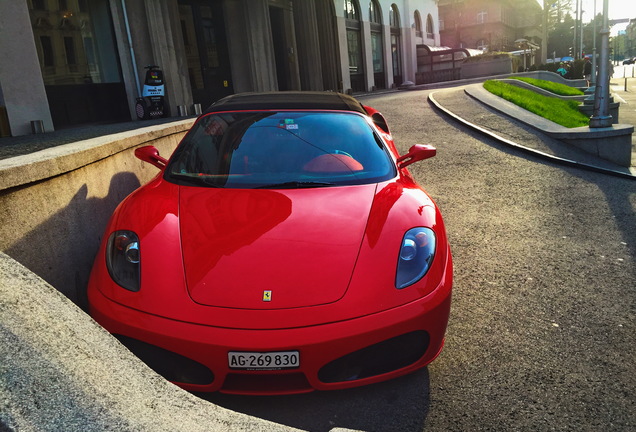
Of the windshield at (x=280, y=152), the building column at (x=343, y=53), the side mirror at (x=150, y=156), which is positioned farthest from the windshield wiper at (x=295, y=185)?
the building column at (x=343, y=53)

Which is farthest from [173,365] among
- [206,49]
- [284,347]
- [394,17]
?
[394,17]

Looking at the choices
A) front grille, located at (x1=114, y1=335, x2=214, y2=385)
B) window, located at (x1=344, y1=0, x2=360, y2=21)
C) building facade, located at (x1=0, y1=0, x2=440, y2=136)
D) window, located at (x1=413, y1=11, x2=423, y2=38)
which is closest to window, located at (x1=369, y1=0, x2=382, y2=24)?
window, located at (x1=344, y1=0, x2=360, y2=21)

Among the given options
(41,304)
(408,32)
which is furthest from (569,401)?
(408,32)

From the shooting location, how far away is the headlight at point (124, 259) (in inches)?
112

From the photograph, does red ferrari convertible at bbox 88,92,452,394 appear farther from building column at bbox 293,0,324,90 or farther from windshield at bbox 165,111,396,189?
building column at bbox 293,0,324,90

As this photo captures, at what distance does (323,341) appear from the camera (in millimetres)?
2484

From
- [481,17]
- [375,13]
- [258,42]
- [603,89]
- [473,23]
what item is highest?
[481,17]

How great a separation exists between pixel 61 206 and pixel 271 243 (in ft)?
5.62

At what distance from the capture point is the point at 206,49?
17453 mm

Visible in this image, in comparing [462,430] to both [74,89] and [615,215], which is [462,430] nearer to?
[615,215]

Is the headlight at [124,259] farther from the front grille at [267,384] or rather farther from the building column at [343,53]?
the building column at [343,53]

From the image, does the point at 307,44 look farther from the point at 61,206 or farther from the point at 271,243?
the point at 271,243

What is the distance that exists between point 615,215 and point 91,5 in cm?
1271

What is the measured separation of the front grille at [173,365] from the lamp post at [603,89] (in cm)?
962
